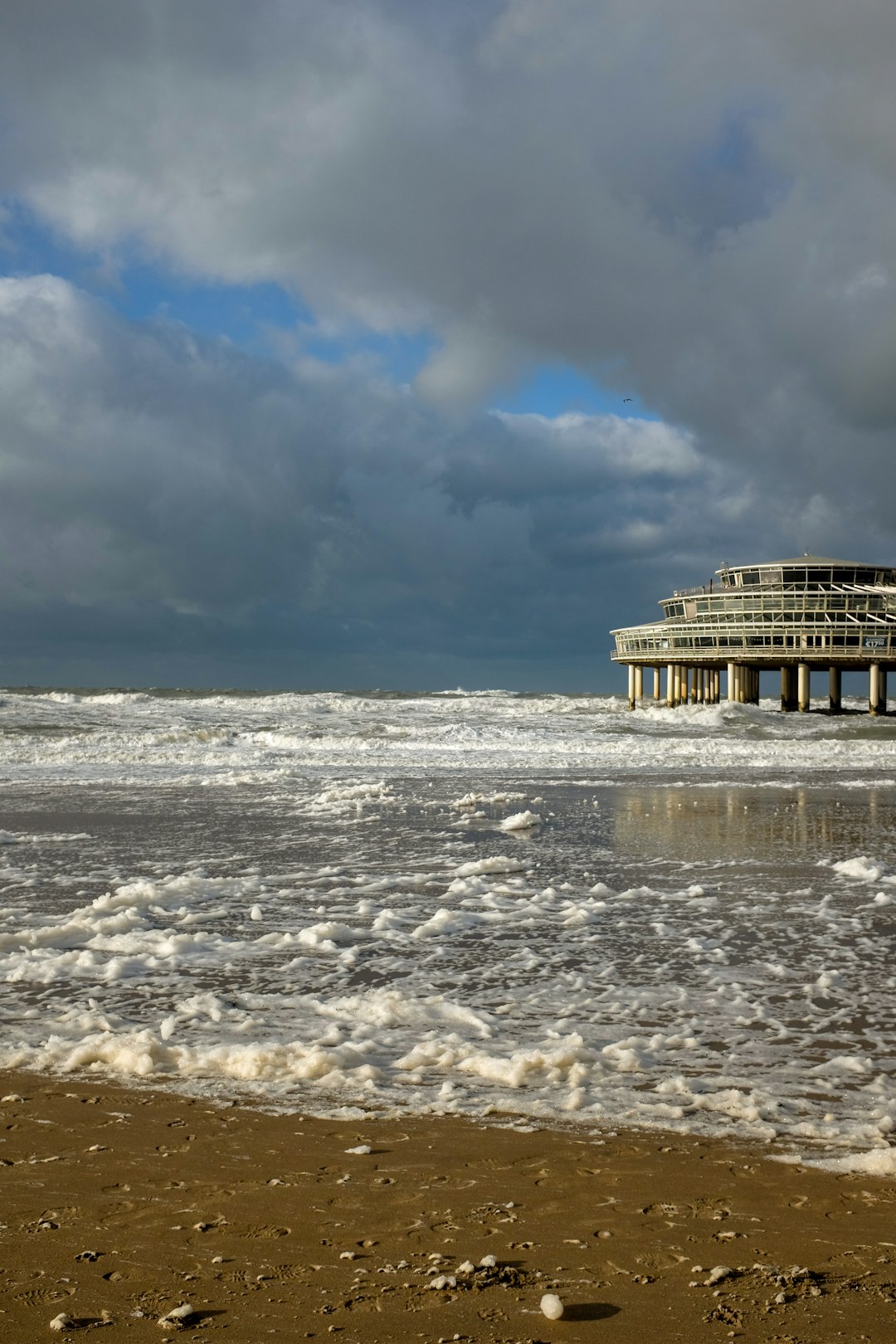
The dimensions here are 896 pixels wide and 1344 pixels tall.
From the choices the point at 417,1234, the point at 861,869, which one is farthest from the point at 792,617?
the point at 417,1234

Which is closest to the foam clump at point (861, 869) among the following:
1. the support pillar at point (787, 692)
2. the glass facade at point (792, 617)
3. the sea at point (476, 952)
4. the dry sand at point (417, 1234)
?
the sea at point (476, 952)

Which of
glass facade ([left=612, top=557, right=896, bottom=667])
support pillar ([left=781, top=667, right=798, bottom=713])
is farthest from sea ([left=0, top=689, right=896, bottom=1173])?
support pillar ([left=781, top=667, right=798, bottom=713])

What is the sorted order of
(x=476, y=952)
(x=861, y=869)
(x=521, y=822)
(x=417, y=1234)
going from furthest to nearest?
(x=521, y=822) → (x=861, y=869) → (x=476, y=952) → (x=417, y=1234)

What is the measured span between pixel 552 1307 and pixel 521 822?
11.5 meters

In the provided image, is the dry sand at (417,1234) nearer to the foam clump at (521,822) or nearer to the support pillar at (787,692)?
the foam clump at (521,822)

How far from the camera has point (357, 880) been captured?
34.7 ft

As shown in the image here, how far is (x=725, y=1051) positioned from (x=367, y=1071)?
197cm

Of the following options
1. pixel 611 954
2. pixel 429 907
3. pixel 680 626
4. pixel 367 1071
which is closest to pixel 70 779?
pixel 429 907

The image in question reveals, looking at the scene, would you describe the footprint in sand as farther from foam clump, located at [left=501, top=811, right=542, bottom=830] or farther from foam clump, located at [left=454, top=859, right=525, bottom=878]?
foam clump, located at [left=501, top=811, right=542, bottom=830]

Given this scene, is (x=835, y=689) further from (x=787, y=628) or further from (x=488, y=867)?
(x=488, y=867)

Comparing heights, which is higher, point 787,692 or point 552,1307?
point 787,692

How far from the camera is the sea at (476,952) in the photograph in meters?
4.96

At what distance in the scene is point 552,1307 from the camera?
9.77ft

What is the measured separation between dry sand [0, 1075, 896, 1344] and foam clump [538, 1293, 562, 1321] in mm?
28
